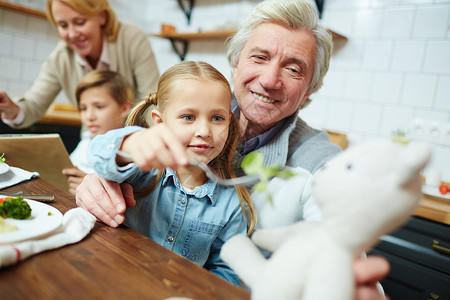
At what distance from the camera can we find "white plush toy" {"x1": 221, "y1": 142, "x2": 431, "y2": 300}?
341mm

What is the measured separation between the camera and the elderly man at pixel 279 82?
0.82m

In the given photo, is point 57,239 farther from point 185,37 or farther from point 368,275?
point 185,37

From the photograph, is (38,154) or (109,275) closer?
(109,275)

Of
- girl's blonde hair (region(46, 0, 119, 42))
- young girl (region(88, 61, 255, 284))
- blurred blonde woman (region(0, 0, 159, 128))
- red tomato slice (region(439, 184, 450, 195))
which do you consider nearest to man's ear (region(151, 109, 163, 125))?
young girl (region(88, 61, 255, 284))

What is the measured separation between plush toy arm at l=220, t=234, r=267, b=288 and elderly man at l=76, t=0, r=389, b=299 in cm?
30

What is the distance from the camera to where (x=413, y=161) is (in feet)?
1.10

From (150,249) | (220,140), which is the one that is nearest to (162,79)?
(220,140)

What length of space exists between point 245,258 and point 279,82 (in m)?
0.53

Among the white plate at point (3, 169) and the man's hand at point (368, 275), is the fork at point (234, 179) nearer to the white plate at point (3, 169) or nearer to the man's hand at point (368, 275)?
the man's hand at point (368, 275)

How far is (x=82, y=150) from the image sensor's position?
148cm

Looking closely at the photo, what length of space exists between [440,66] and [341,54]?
0.51m

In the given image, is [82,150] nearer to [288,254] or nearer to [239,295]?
[239,295]

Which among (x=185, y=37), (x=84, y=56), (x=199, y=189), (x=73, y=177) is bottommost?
(x=73, y=177)

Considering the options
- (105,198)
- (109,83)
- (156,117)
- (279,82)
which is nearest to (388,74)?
(279,82)
